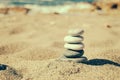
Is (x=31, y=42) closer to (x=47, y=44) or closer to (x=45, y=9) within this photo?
(x=47, y=44)

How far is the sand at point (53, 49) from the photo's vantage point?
12.6ft

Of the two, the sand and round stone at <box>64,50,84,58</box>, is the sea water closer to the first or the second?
the sand

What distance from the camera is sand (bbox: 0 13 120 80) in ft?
12.6

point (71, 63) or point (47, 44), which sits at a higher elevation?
point (71, 63)

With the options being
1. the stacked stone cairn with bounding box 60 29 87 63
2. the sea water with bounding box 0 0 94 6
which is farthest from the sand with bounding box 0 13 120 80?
the sea water with bounding box 0 0 94 6

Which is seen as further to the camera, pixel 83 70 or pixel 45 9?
pixel 45 9

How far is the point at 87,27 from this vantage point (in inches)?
289

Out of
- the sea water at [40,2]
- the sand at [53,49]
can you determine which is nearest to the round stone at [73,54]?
the sand at [53,49]

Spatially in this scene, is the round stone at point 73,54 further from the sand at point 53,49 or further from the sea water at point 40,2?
the sea water at point 40,2

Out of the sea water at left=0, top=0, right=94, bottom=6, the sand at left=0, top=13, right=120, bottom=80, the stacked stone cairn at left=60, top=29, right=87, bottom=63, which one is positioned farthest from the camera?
the sea water at left=0, top=0, right=94, bottom=6

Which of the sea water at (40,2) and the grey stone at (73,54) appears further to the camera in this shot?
the sea water at (40,2)

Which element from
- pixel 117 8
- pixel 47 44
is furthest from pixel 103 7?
pixel 47 44

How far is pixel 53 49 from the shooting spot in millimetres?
5555

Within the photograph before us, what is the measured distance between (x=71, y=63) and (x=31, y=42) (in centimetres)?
238
